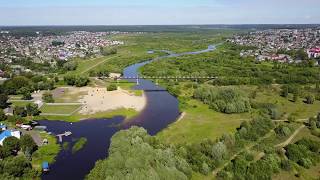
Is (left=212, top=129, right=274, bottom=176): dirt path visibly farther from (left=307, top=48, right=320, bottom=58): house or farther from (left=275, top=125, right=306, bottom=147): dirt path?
(left=307, top=48, right=320, bottom=58): house

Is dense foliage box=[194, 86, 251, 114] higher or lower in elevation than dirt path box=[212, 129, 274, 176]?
higher

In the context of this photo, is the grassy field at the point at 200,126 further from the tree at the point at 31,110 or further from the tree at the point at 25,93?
the tree at the point at 25,93

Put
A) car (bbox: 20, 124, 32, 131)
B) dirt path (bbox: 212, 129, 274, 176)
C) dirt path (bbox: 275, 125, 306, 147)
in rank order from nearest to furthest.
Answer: dirt path (bbox: 212, 129, 274, 176) < dirt path (bbox: 275, 125, 306, 147) < car (bbox: 20, 124, 32, 131)

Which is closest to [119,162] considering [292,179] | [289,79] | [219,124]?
[292,179]

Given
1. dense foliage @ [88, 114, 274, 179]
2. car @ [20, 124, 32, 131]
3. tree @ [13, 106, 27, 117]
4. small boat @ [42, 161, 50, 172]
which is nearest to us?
dense foliage @ [88, 114, 274, 179]

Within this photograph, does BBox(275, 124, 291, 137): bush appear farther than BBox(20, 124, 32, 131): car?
No

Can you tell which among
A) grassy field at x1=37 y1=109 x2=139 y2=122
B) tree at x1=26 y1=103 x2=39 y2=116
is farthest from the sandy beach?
tree at x1=26 y1=103 x2=39 y2=116

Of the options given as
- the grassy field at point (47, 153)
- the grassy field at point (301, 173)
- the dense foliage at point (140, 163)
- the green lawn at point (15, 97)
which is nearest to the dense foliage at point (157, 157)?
the dense foliage at point (140, 163)
